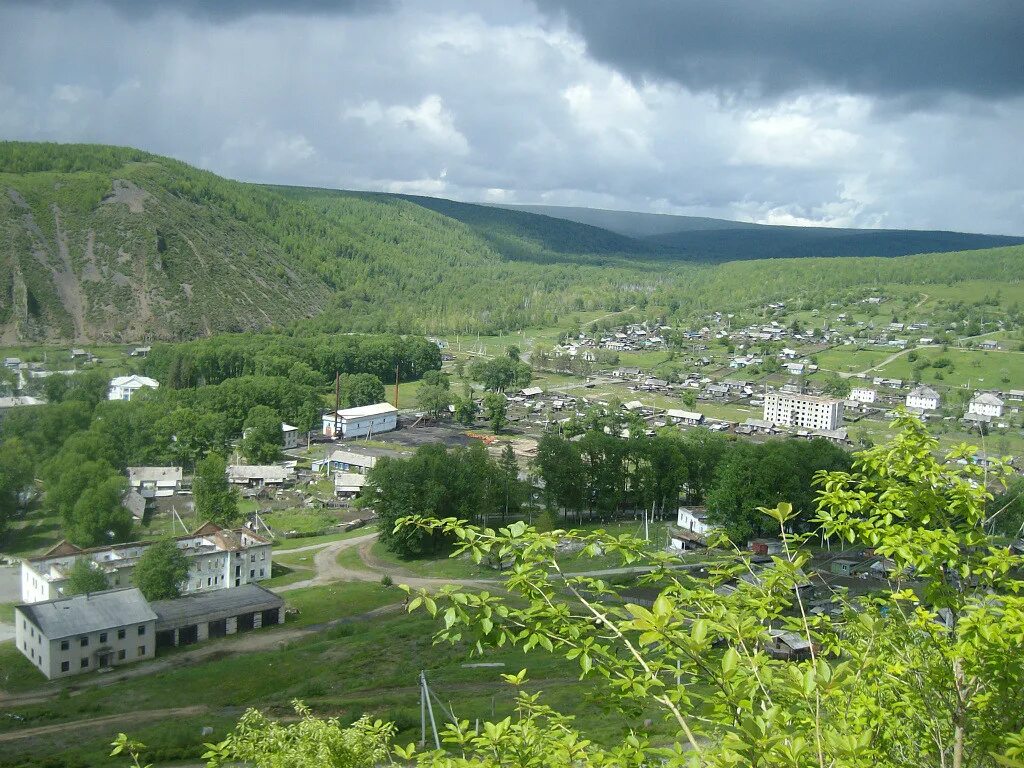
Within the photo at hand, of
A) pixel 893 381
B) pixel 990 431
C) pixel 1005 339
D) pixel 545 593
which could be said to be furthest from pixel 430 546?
pixel 1005 339

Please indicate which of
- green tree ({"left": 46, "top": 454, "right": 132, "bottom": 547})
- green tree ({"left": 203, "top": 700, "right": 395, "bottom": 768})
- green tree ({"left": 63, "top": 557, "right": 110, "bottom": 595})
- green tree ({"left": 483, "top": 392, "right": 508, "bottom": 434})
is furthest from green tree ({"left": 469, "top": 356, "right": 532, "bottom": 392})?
green tree ({"left": 203, "top": 700, "right": 395, "bottom": 768})

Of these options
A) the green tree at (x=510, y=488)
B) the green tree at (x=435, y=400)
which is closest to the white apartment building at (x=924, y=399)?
the green tree at (x=435, y=400)

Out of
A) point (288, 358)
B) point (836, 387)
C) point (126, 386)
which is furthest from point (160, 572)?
point (836, 387)

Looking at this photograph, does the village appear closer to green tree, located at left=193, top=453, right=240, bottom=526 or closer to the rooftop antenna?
the rooftop antenna

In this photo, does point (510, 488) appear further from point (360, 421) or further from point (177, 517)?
point (360, 421)

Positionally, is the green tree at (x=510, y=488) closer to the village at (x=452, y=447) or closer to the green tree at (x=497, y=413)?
the village at (x=452, y=447)

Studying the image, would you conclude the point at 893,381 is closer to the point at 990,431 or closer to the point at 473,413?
the point at 990,431
